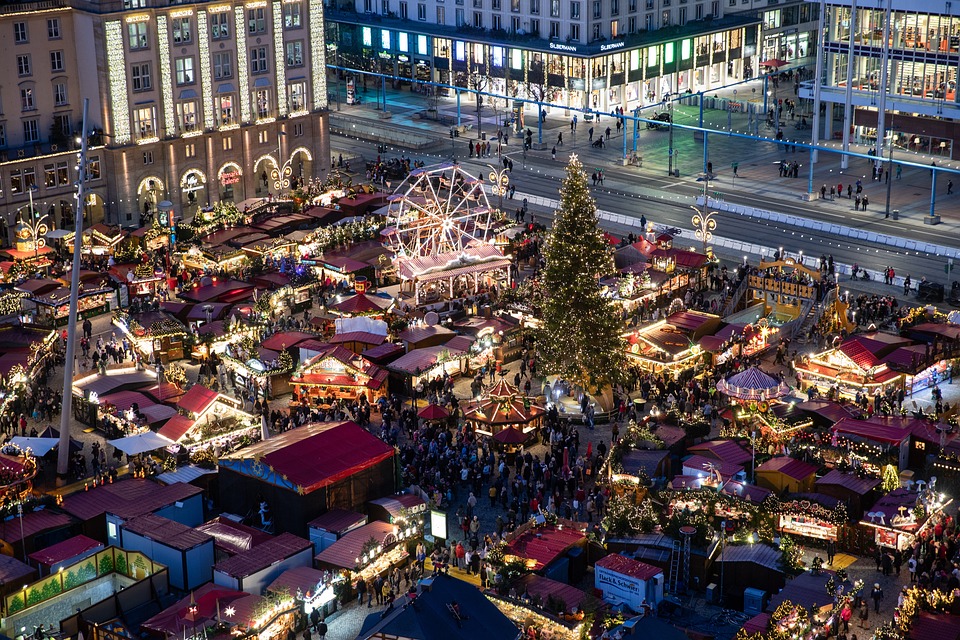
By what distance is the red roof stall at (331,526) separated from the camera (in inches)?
2325

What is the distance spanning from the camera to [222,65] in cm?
11019

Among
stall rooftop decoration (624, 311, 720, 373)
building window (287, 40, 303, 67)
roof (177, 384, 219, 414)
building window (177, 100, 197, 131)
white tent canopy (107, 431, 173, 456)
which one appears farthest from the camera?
building window (287, 40, 303, 67)

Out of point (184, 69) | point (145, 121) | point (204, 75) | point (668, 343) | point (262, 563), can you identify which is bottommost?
point (262, 563)

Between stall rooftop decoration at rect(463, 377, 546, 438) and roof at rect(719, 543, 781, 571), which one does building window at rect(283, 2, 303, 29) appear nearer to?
stall rooftop decoration at rect(463, 377, 546, 438)

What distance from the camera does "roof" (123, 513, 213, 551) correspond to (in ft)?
186

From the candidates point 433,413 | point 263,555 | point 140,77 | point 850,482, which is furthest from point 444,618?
point 140,77

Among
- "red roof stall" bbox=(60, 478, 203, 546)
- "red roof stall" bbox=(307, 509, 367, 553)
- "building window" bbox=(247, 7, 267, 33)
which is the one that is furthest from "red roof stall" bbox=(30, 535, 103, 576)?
"building window" bbox=(247, 7, 267, 33)

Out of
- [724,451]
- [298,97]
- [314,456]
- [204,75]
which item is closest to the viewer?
[314,456]

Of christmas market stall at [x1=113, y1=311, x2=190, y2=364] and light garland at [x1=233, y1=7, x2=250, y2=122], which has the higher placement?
light garland at [x1=233, y1=7, x2=250, y2=122]

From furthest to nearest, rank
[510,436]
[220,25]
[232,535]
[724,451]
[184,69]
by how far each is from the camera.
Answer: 1. [220,25]
2. [184,69]
3. [510,436]
4. [724,451]
5. [232,535]

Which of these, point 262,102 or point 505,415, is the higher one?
point 262,102

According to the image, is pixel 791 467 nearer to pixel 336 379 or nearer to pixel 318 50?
pixel 336 379

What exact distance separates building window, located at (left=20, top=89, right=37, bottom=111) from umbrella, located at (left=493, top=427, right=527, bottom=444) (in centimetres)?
5219

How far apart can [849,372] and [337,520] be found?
27923mm
